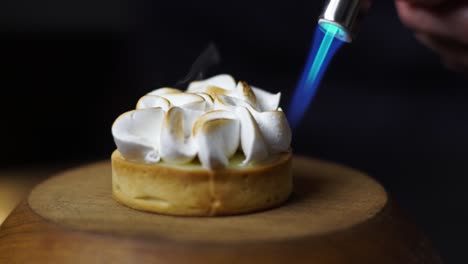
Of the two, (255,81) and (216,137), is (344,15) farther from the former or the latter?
(255,81)

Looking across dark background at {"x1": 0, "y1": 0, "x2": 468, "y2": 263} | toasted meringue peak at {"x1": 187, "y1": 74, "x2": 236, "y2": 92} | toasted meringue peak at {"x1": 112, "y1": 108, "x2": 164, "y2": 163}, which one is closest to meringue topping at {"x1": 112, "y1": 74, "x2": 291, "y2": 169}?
toasted meringue peak at {"x1": 112, "y1": 108, "x2": 164, "y2": 163}

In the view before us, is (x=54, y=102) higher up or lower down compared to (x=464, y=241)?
lower down

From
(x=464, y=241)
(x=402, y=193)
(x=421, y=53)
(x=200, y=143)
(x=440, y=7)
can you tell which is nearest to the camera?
(x=200, y=143)

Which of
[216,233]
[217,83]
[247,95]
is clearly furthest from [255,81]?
[216,233]

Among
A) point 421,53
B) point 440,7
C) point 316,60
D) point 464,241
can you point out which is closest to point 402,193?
point 464,241

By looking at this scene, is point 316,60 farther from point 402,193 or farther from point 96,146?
point 96,146

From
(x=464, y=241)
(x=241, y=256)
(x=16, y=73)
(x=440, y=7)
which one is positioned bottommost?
(x=16, y=73)

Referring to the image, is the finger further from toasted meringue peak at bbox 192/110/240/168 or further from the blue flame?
toasted meringue peak at bbox 192/110/240/168

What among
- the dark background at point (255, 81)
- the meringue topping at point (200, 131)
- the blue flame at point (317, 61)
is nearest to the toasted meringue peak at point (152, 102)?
the meringue topping at point (200, 131)
